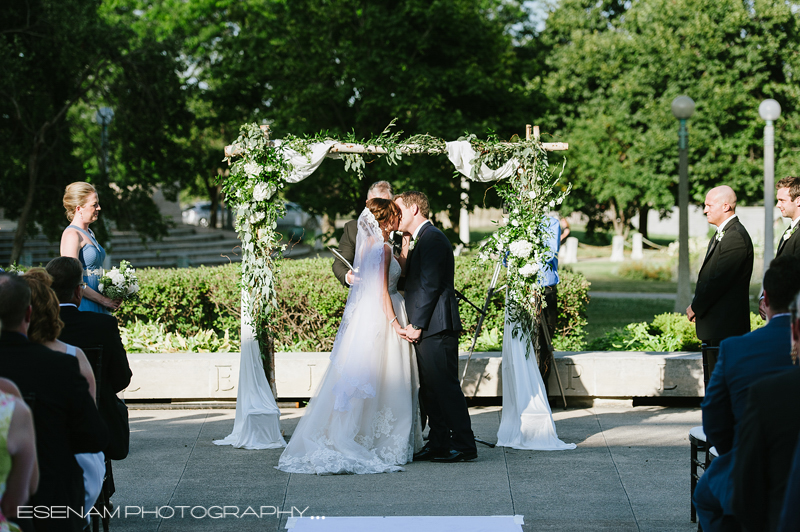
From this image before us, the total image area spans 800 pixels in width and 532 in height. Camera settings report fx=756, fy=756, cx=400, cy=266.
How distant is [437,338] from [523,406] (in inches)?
44.0

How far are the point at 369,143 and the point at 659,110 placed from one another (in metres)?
23.3

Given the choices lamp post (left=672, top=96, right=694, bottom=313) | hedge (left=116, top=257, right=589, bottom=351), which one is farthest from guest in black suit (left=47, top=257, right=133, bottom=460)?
lamp post (left=672, top=96, right=694, bottom=313)

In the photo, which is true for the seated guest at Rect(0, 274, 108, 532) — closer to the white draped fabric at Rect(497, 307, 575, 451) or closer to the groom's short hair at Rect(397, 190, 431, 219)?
the groom's short hair at Rect(397, 190, 431, 219)

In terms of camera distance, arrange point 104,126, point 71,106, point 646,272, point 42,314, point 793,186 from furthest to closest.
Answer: point 646,272
point 71,106
point 104,126
point 793,186
point 42,314

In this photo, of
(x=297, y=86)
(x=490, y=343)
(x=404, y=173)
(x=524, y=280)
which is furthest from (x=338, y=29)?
(x=524, y=280)

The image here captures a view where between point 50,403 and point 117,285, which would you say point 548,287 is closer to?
point 117,285

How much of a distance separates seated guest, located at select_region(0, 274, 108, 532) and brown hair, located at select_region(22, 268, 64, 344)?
26 cm

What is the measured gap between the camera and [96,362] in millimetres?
4238

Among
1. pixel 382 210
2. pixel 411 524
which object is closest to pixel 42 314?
pixel 411 524

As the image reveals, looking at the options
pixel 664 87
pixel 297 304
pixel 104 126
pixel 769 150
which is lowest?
pixel 297 304

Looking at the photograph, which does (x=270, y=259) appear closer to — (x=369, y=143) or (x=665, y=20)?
(x=369, y=143)

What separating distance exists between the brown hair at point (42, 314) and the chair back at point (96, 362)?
719 mm

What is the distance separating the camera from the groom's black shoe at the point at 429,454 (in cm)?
615

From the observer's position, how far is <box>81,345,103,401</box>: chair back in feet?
13.8
